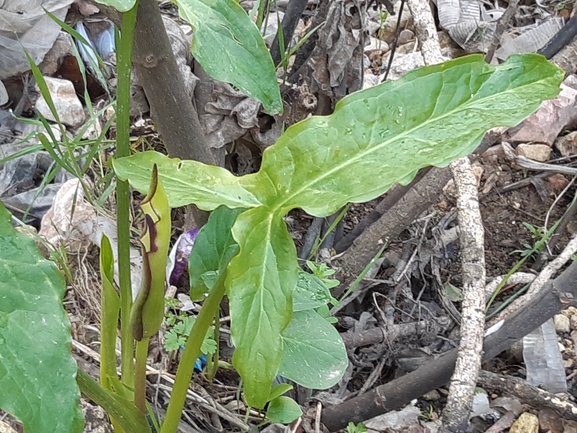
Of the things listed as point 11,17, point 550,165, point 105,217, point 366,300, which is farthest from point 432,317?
point 11,17

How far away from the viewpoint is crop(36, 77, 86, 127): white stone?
1.47 meters

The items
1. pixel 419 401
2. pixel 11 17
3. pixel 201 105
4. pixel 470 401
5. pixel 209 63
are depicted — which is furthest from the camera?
pixel 11 17

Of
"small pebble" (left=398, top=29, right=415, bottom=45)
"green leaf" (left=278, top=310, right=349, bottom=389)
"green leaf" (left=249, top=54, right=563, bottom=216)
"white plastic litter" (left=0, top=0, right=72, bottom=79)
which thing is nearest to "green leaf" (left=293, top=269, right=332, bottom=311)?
"green leaf" (left=278, top=310, right=349, bottom=389)

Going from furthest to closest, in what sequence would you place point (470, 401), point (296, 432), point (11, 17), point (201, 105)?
1. point (11, 17)
2. point (201, 105)
3. point (296, 432)
4. point (470, 401)

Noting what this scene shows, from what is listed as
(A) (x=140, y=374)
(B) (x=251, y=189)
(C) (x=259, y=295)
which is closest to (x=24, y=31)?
(A) (x=140, y=374)

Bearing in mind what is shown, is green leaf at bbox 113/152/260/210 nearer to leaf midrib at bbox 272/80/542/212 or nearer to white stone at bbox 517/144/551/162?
leaf midrib at bbox 272/80/542/212

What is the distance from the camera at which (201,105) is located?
1.21m

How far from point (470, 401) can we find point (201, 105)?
2.40ft

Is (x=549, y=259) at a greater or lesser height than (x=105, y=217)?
lesser

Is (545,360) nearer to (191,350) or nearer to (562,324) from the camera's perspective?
(562,324)

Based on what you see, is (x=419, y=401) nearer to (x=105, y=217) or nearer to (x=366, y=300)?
(x=366, y=300)

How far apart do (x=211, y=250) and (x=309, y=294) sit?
151mm

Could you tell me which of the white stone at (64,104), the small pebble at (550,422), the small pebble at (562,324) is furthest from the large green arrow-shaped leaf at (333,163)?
the white stone at (64,104)

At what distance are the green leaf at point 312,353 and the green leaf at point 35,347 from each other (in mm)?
384
